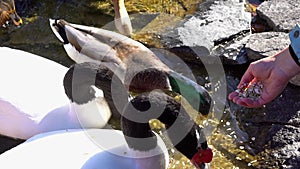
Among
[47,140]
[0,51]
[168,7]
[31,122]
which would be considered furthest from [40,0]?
[47,140]

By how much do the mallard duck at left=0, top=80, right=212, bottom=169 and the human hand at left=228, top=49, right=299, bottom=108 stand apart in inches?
12.0

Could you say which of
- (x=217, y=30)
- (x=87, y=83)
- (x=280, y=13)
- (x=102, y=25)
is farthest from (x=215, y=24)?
(x=87, y=83)

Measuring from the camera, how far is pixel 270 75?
2600mm

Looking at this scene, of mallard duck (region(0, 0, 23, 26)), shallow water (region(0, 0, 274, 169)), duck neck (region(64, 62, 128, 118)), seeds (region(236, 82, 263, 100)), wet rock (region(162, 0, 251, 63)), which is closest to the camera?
seeds (region(236, 82, 263, 100))

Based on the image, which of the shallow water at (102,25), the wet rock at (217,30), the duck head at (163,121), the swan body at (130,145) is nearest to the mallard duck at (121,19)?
the shallow water at (102,25)

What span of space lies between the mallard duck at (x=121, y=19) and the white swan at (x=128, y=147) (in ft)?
3.89

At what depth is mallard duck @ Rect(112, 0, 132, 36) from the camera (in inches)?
150

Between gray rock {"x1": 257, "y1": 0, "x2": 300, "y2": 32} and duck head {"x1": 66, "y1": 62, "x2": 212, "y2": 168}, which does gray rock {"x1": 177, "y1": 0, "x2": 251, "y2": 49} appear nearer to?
gray rock {"x1": 257, "y1": 0, "x2": 300, "y2": 32}

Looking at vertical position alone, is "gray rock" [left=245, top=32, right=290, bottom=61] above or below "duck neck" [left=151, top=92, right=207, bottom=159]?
below

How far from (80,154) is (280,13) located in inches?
62.9

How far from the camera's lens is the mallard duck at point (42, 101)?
2963 millimetres

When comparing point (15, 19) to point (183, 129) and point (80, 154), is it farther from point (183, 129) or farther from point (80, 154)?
point (183, 129)

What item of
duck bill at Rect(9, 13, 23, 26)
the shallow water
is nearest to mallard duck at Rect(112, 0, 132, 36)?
the shallow water

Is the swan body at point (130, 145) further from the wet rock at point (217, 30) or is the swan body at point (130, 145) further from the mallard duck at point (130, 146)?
the wet rock at point (217, 30)
